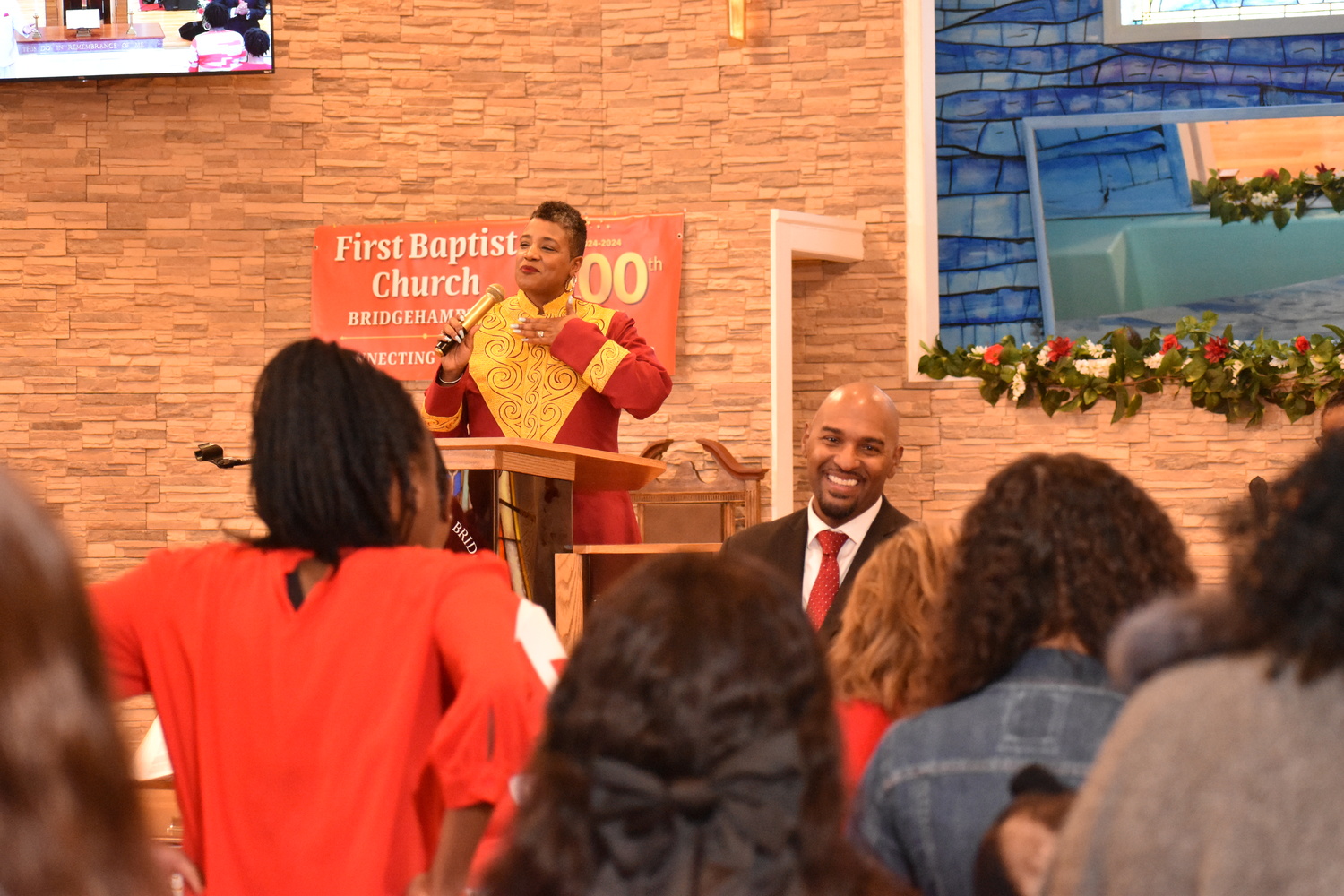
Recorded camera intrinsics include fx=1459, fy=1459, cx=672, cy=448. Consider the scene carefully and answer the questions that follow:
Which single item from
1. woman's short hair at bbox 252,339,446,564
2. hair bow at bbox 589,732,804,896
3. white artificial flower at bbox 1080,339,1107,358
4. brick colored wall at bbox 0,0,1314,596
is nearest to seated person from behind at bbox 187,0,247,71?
brick colored wall at bbox 0,0,1314,596

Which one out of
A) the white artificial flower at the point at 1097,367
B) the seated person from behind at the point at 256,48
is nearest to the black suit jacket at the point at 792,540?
the white artificial flower at the point at 1097,367

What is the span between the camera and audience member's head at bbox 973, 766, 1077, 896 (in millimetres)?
1394

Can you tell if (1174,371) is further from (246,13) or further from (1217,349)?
(246,13)

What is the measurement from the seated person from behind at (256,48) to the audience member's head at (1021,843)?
662 cm

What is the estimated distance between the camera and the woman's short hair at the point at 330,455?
1.79 meters

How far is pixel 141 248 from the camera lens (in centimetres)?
753

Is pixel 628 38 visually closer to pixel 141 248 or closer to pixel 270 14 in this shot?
pixel 270 14

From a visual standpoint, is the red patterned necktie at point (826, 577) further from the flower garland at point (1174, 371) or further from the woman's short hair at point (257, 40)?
the woman's short hair at point (257, 40)

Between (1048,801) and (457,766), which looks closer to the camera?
(1048,801)

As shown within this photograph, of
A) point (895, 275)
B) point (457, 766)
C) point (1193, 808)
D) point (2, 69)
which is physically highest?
point (2, 69)

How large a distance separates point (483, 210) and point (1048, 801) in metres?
6.30

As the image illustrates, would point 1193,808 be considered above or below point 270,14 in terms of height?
below

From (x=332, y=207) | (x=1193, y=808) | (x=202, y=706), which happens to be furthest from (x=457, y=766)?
(x=332, y=207)

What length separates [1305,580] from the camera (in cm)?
108
